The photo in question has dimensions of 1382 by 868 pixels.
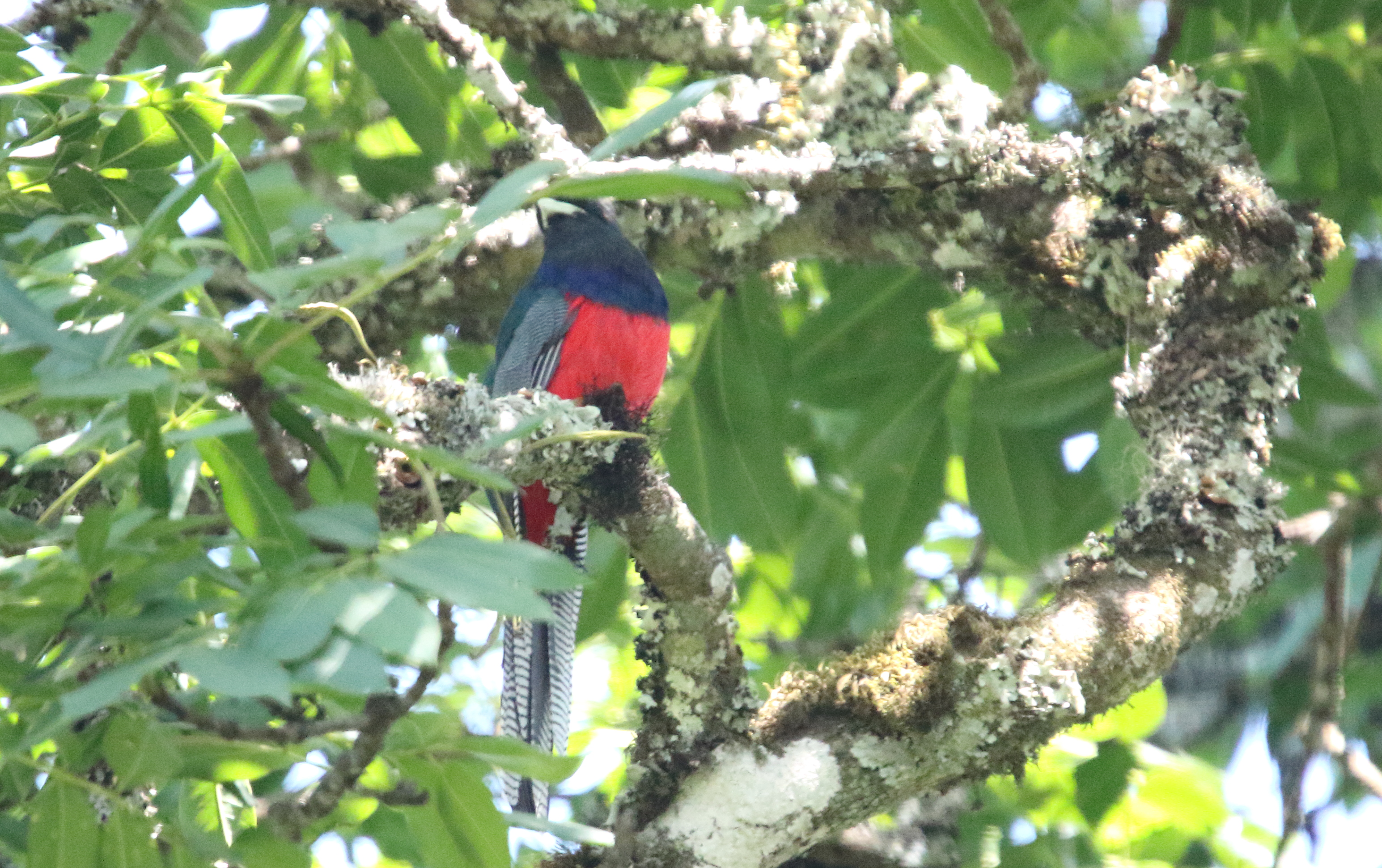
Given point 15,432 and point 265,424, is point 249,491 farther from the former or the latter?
point 15,432

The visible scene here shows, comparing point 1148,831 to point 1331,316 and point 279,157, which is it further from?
point 279,157

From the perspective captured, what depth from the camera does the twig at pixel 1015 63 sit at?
3004mm

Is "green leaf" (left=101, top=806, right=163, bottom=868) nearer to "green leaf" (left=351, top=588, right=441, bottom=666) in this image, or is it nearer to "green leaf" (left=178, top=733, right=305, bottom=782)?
"green leaf" (left=178, top=733, right=305, bottom=782)

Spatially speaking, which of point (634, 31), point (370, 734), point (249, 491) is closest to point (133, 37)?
point (634, 31)

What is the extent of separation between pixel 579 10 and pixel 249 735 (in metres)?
2.34

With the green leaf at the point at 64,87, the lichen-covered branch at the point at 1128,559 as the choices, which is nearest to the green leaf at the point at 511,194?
the green leaf at the point at 64,87

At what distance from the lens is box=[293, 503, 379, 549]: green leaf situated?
1222 millimetres

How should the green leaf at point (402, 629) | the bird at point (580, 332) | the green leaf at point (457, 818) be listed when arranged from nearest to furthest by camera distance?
the green leaf at point (402, 629) → the green leaf at point (457, 818) → the bird at point (580, 332)

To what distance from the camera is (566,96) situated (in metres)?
3.45

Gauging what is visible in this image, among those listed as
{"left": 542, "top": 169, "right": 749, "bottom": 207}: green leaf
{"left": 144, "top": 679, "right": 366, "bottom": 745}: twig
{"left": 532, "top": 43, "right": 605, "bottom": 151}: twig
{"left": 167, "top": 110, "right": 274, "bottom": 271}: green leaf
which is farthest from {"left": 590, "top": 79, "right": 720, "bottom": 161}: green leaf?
{"left": 532, "top": 43, "right": 605, "bottom": 151}: twig

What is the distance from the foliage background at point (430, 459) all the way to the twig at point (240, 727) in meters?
0.01

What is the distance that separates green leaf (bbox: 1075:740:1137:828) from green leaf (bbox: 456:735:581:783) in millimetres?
1938

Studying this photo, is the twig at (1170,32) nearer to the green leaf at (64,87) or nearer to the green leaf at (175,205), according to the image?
the green leaf at (64,87)

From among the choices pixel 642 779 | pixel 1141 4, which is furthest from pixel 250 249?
pixel 1141 4
